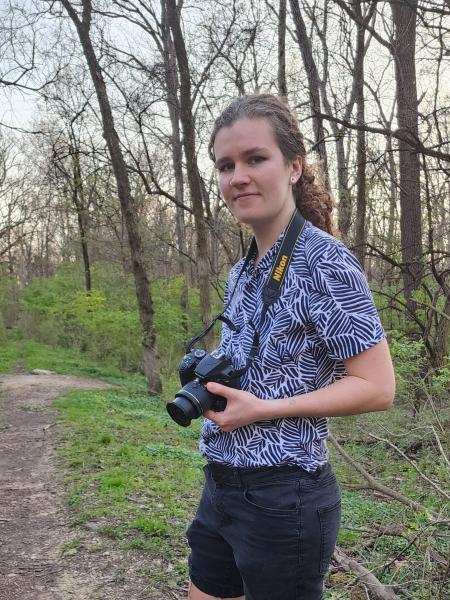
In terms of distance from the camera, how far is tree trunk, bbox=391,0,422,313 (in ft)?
27.9

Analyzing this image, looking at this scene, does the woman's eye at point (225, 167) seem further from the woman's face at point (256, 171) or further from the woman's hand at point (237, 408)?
the woman's hand at point (237, 408)

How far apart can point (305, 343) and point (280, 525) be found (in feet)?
1.61

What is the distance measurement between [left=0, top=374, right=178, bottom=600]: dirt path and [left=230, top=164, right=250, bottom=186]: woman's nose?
3.12 meters

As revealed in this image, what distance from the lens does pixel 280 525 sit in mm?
1544

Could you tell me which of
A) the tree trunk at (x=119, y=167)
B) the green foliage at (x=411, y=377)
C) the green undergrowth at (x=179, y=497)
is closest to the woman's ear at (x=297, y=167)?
the green undergrowth at (x=179, y=497)

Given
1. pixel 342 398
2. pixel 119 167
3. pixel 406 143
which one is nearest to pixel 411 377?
pixel 406 143

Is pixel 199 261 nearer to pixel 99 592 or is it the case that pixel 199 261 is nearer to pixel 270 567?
pixel 99 592

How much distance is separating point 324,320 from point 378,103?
45.6 feet

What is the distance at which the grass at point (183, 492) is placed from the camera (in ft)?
11.3

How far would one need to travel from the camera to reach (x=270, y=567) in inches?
61.6

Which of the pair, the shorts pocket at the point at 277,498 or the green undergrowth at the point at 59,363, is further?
the green undergrowth at the point at 59,363

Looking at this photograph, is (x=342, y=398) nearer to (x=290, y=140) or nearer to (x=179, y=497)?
(x=290, y=140)

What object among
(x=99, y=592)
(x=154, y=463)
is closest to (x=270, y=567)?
(x=99, y=592)

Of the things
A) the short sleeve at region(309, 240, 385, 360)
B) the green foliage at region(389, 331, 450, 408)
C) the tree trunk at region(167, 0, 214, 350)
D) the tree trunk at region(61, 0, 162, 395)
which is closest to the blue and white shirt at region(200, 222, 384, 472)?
the short sleeve at region(309, 240, 385, 360)
